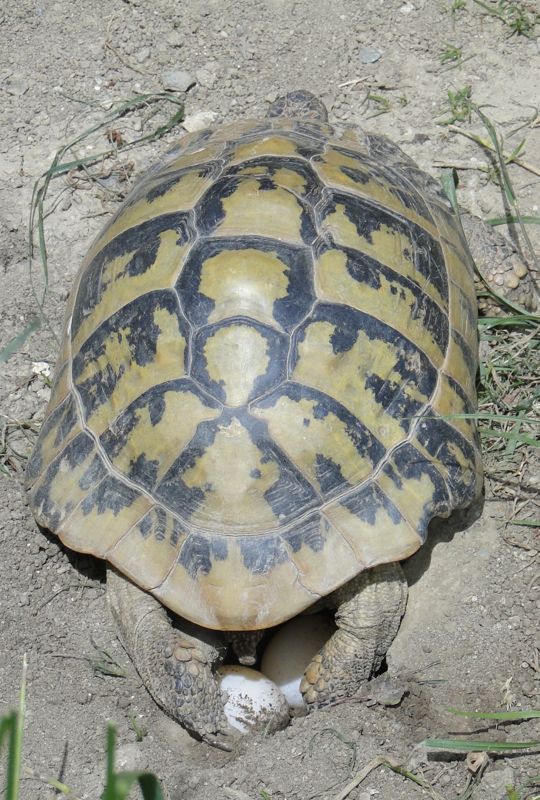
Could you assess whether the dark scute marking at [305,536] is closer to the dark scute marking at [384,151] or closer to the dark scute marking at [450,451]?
the dark scute marking at [450,451]

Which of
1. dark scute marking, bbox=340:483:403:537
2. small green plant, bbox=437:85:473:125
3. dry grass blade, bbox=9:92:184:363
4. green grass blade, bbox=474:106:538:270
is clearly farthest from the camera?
small green plant, bbox=437:85:473:125

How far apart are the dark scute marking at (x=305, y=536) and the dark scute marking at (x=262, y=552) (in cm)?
3

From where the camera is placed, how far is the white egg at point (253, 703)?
353 cm

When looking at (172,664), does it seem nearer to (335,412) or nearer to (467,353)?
(335,412)

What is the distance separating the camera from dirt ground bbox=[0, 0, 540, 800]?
3.41 meters

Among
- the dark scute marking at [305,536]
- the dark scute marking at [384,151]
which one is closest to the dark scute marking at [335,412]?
the dark scute marking at [305,536]

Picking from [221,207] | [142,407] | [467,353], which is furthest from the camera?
[467,353]

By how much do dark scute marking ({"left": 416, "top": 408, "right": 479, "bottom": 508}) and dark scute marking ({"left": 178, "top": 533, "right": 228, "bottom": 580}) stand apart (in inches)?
35.1

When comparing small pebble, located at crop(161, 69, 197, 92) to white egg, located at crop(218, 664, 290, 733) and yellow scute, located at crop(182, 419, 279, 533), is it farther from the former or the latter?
white egg, located at crop(218, 664, 290, 733)

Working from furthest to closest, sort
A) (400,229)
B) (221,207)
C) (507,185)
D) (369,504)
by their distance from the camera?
1. (507,185)
2. (400,229)
3. (221,207)
4. (369,504)

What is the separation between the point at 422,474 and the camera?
3.56 m

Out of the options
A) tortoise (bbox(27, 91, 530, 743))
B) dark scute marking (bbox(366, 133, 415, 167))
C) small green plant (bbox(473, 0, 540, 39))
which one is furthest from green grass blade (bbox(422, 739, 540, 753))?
small green plant (bbox(473, 0, 540, 39))

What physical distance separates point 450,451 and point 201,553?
3.57ft

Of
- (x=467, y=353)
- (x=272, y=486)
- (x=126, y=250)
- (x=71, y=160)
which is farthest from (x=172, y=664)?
(x=71, y=160)
